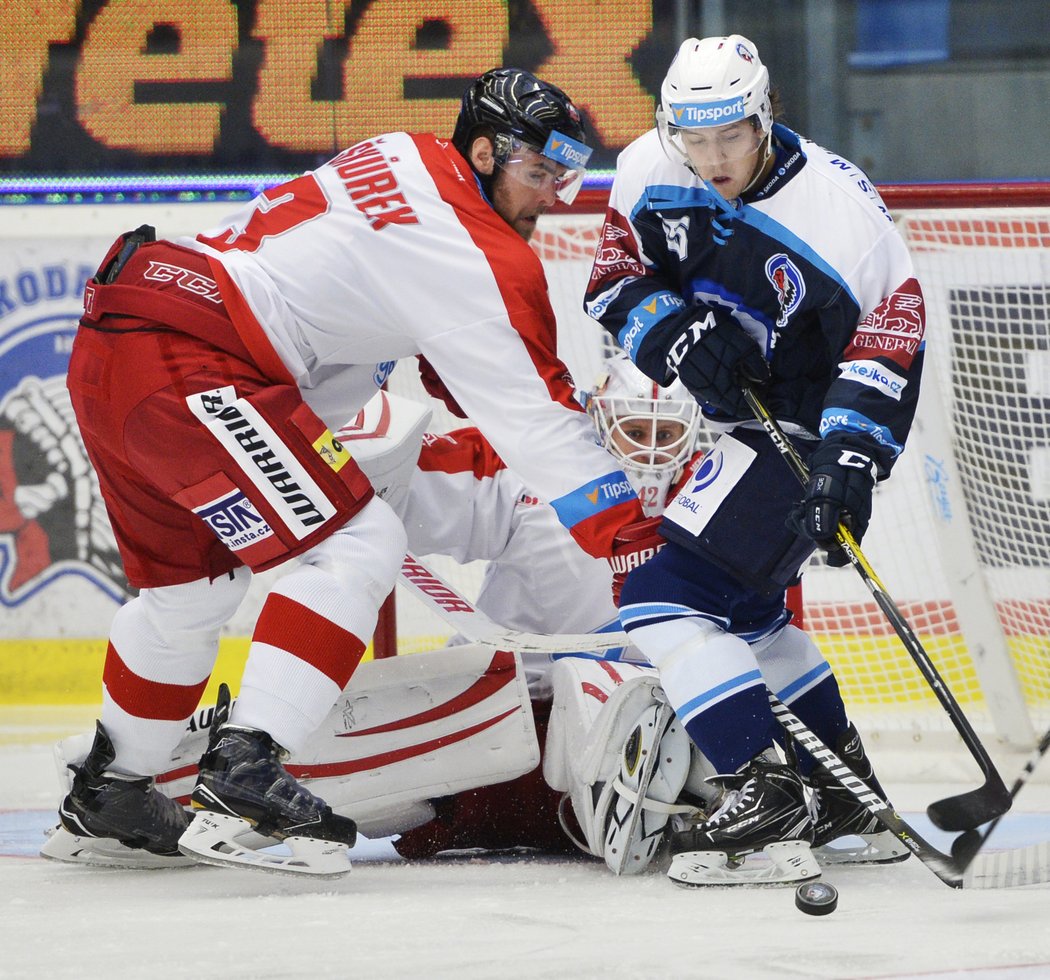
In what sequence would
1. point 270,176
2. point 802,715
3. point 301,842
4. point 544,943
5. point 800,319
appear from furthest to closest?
point 270,176, point 802,715, point 800,319, point 301,842, point 544,943

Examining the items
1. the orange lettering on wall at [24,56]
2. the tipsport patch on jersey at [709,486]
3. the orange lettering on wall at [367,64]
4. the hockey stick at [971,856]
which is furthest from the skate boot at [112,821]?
the orange lettering on wall at [24,56]

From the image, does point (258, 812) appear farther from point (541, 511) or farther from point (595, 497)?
point (541, 511)

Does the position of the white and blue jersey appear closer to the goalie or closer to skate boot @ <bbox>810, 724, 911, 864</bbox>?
the goalie

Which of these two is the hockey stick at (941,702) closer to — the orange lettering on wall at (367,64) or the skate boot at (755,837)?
the skate boot at (755,837)

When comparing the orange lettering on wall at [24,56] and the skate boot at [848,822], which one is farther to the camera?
the orange lettering on wall at [24,56]

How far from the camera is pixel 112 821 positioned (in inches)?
94.4

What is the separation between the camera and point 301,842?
6.97ft

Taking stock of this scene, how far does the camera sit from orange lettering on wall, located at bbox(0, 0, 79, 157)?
458cm

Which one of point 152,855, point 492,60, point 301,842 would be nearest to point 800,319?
point 301,842

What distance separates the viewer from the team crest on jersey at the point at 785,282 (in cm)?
226

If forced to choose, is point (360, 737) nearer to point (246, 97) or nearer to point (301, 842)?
point (301, 842)

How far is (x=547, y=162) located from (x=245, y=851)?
3.55 feet

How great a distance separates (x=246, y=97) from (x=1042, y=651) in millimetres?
2584

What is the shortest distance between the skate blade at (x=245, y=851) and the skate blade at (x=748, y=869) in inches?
17.2
